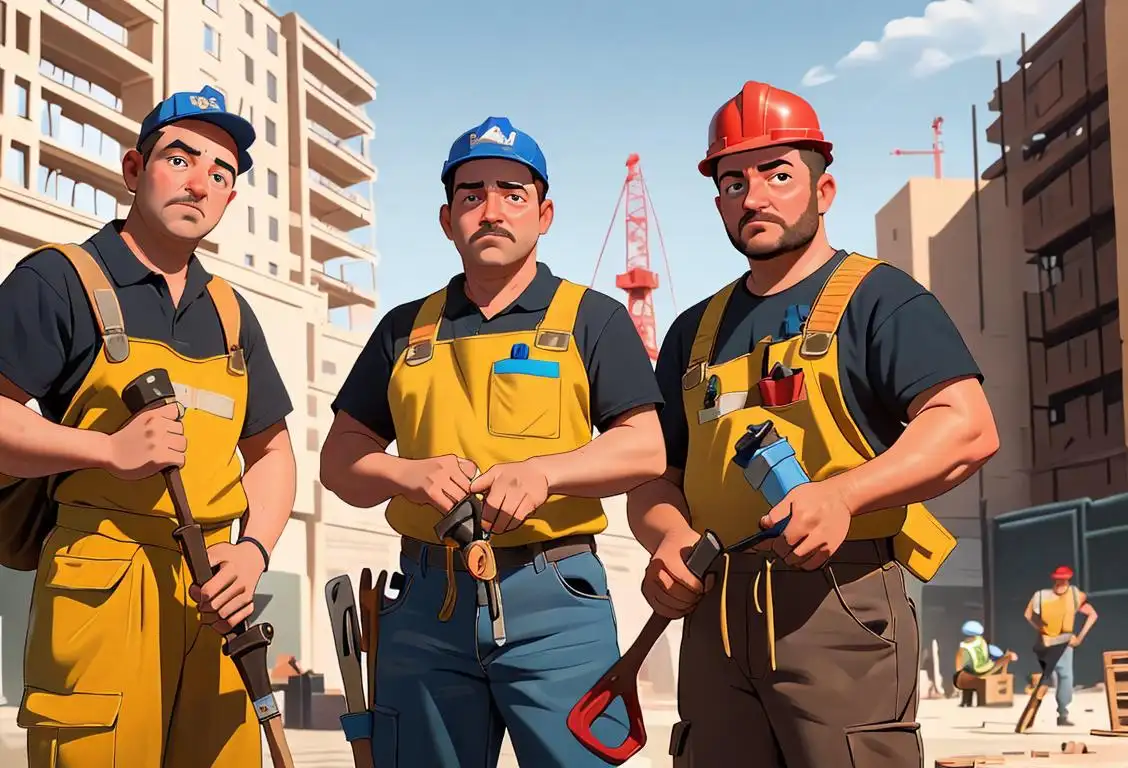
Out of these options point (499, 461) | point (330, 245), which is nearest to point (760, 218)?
point (499, 461)

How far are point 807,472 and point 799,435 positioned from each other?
11 cm

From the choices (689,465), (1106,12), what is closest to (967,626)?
(689,465)

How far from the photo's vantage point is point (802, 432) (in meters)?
3.66

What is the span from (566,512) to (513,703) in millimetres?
618

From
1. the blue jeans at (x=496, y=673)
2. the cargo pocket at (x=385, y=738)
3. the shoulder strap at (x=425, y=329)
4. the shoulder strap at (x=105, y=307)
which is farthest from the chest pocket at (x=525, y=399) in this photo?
the shoulder strap at (x=105, y=307)

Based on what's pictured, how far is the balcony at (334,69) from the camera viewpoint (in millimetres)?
64000

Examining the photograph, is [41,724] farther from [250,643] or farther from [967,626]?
[967,626]

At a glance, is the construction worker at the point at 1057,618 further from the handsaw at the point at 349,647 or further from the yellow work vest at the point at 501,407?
the handsaw at the point at 349,647

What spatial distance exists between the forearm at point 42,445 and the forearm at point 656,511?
168 centimetres

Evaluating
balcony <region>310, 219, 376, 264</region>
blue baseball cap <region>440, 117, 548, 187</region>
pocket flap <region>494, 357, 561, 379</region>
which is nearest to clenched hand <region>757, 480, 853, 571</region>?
pocket flap <region>494, 357, 561, 379</region>

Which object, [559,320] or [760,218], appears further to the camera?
[559,320]

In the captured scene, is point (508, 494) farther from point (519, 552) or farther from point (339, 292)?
point (339, 292)

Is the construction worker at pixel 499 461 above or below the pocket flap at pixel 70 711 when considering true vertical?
above

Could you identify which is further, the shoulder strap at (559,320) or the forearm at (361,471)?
the shoulder strap at (559,320)
